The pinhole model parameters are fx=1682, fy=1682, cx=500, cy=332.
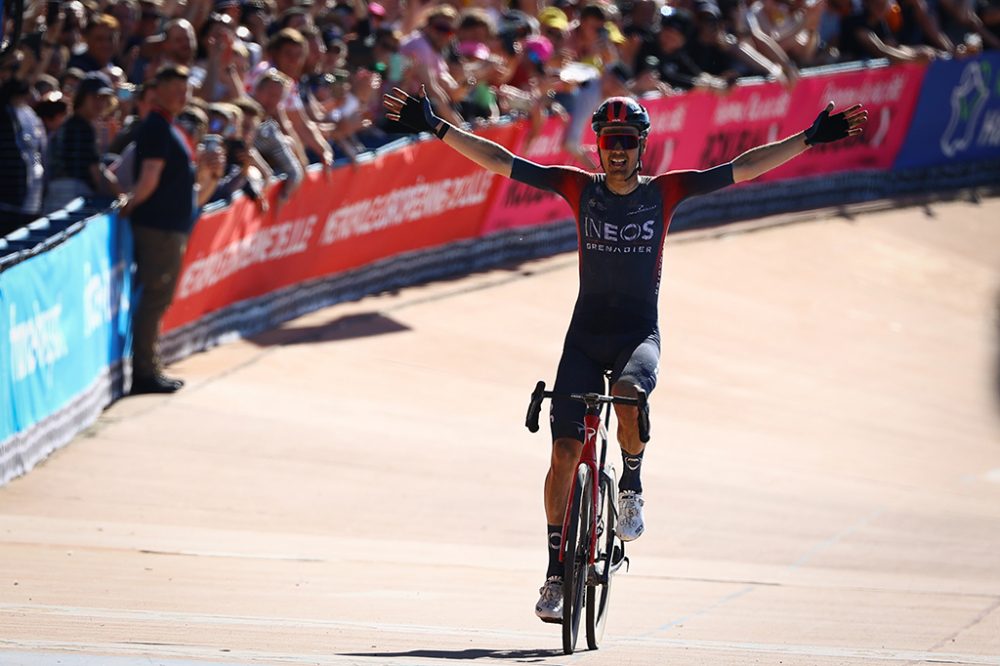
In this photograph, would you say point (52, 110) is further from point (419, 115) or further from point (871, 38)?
point (871, 38)

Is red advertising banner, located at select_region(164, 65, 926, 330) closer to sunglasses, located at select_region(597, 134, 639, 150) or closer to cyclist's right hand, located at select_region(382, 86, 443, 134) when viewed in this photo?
cyclist's right hand, located at select_region(382, 86, 443, 134)

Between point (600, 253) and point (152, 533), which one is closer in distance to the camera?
point (600, 253)

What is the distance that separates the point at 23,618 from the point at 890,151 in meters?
18.4

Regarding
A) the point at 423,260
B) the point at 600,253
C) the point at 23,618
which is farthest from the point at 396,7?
the point at 23,618

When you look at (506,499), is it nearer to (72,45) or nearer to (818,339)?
(72,45)

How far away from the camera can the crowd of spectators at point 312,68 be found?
38.3ft

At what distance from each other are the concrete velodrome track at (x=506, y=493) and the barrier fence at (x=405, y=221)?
345 millimetres

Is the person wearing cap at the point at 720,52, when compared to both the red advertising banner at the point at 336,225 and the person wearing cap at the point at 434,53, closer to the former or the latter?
the red advertising banner at the point at 336,225

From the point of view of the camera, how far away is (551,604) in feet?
22.7

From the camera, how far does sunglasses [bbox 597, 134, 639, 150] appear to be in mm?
7211

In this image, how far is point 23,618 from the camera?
21.9ft

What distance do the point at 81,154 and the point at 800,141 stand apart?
20.0ft

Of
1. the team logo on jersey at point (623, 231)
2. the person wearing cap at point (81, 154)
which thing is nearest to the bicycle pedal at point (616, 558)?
the team logo on jersey at point (623, 231)

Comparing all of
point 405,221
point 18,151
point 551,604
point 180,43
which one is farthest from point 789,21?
point 551,604
